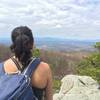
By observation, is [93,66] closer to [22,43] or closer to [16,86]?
[22,43]

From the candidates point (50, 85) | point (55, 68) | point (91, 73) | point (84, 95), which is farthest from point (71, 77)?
point (55, 68)

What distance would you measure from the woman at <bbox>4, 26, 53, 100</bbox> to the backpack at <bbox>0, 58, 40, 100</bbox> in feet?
0.24

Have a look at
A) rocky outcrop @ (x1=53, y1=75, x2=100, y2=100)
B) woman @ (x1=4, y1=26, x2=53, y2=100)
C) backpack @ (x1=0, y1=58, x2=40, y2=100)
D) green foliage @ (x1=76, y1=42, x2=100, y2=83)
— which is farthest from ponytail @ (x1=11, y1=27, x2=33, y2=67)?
green foliage @ (x1=76, y1=42, x2=100, y2=83)

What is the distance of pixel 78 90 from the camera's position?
417 inches

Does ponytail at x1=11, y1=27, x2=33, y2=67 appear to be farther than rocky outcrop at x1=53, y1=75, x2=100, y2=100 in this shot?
No

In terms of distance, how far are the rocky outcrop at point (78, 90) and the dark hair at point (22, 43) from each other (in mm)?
6059

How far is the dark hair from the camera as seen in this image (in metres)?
2.81

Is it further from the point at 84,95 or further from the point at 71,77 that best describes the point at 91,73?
the point at 84,95

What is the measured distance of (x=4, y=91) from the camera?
265 centimetres

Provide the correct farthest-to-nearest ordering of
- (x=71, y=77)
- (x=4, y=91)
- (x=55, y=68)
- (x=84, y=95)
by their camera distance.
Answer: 1. (x=55, y=68)
2. (x=71, y=77)
3. (x=84, y=95)
4. (x=4, y=91)

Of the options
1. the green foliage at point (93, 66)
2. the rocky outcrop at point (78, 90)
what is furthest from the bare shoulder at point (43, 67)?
the green foliage at point (93, 66)

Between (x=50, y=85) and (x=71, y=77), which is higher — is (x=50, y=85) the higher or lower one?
the higher one

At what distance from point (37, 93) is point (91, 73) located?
16.7m

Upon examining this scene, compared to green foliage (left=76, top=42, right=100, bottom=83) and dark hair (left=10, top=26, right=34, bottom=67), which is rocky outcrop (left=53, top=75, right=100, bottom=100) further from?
green foliage (left=76, top=42, right=100, bottom=83)
